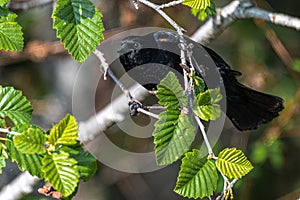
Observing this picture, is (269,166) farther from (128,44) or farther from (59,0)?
(59,0)

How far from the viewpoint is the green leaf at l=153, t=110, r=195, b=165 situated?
1141 mm

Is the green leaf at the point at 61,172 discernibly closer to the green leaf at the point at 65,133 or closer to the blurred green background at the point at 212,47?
the green leaf at the point at 65,133

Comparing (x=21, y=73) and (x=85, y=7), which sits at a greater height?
(x=85, y=7)

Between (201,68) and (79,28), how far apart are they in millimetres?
373

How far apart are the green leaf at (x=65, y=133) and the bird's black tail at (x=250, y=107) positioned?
0.68 meters

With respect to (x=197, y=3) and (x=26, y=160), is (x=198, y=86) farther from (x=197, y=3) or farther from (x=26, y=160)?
(x=26, y=160)

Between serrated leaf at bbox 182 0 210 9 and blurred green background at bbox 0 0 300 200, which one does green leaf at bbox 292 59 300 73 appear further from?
serrated leaf at bbox 182 0 210 9

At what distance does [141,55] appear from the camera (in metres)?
1.69

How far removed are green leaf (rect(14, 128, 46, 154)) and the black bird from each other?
57 cm

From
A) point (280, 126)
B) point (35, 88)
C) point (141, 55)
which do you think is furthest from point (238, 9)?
point (35, 88)

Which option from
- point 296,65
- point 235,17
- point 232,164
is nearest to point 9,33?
point 232,164

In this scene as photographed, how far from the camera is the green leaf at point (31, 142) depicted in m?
1.02

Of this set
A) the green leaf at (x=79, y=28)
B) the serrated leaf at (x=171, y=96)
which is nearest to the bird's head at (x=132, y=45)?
the green leaf at (x=79, y=28)

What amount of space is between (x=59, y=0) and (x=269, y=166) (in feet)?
8.84
